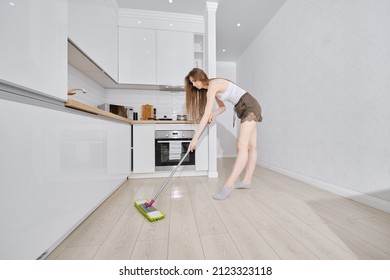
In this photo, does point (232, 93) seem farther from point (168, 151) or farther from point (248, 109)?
point (168, 151)

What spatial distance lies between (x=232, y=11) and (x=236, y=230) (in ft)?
9.90

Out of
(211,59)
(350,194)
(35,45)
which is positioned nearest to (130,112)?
(211,59)

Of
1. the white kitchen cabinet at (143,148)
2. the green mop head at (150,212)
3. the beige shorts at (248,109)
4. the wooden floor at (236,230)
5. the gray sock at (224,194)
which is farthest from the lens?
the white kitchen cabinet at (143,148)

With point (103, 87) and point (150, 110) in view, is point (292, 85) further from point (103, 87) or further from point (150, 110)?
point (103, 87)

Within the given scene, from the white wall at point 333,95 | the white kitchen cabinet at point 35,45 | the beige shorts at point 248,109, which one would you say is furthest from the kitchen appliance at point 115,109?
the white wall at point 333,95

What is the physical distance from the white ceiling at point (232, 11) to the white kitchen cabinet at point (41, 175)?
219 cm

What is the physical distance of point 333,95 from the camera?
5.81ft

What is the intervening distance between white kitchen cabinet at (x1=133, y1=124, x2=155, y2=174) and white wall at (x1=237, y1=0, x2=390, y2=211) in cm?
198

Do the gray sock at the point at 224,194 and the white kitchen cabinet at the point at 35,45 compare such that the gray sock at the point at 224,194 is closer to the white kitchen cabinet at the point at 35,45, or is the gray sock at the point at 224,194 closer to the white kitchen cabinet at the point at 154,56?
the white kitchen cabinet at the point at 35,45

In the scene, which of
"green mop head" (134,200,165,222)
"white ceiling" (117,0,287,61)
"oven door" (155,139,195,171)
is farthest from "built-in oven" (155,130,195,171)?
"white ceiling" (117,0,287,61)

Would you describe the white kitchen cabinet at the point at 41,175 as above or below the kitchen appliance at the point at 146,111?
below

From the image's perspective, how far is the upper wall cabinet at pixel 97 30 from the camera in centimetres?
138
